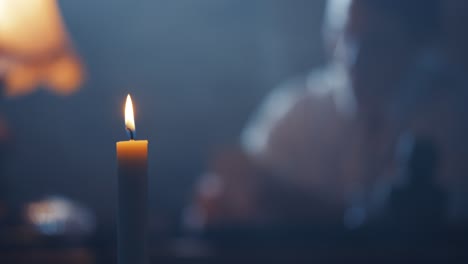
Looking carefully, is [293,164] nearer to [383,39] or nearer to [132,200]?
[383,39]

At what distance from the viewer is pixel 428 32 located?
1.98m

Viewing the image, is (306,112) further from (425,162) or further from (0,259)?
(0,259)

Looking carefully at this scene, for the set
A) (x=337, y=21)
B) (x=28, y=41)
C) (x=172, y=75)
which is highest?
(x=172, y=75)

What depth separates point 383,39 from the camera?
6.16ft

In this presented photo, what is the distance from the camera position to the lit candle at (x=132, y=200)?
0.81 ft

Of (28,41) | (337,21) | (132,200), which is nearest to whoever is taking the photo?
(132,200)

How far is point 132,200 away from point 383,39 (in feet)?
5.67

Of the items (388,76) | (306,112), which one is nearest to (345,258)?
(388,76)

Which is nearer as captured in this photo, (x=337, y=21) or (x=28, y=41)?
(x=28, y=41)

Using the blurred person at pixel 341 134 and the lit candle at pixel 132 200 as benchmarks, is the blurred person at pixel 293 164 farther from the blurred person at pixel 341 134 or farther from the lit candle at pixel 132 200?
the lit candle at pixel 132 200

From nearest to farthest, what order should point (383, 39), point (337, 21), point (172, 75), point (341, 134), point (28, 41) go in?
point (28, 41)
point (383, 39)
point (337, 21)
point (341, 134)
point (172, 75)

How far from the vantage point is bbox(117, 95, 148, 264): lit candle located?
9.8 inches

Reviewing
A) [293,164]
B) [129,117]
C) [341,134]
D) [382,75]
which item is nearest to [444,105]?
[382,75]

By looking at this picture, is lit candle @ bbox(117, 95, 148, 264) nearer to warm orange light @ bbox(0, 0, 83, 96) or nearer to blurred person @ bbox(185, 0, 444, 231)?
warm orange light @ bbox(0, 0, 83, 96)
